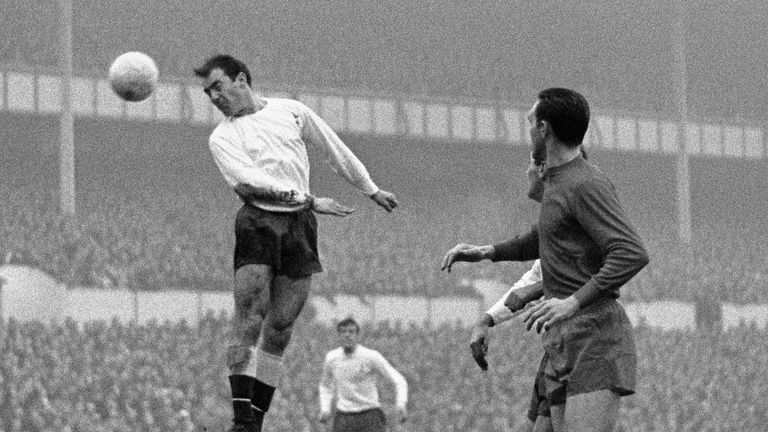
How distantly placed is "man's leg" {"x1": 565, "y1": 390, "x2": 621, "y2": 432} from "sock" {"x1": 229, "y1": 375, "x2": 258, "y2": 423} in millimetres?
2558

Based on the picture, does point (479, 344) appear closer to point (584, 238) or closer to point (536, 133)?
point (584, 238)

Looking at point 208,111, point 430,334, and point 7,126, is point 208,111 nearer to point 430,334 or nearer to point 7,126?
point 7,126

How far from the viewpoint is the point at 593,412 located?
5.78 m

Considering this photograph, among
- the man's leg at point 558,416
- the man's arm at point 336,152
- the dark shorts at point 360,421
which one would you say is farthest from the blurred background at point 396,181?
the man's leg at point 558,416

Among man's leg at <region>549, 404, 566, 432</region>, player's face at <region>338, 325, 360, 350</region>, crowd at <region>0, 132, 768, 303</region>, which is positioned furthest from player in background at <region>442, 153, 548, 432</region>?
crowd at <region>0, 132, 768, 303</region>

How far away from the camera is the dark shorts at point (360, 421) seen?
14.7 meters

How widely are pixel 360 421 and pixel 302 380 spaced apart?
6.68 m

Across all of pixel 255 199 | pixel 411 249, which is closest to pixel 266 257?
pixel 255 199

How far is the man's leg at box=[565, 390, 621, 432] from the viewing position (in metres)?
5.77

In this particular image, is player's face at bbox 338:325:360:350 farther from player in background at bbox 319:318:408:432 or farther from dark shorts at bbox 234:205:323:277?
dark shorts at bbox 234:205:323:277

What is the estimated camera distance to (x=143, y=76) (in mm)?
8539

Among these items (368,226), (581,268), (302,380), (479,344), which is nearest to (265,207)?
(479,344)

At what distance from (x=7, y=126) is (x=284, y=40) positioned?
9008 millimetres

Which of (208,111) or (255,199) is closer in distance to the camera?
(255,199)
